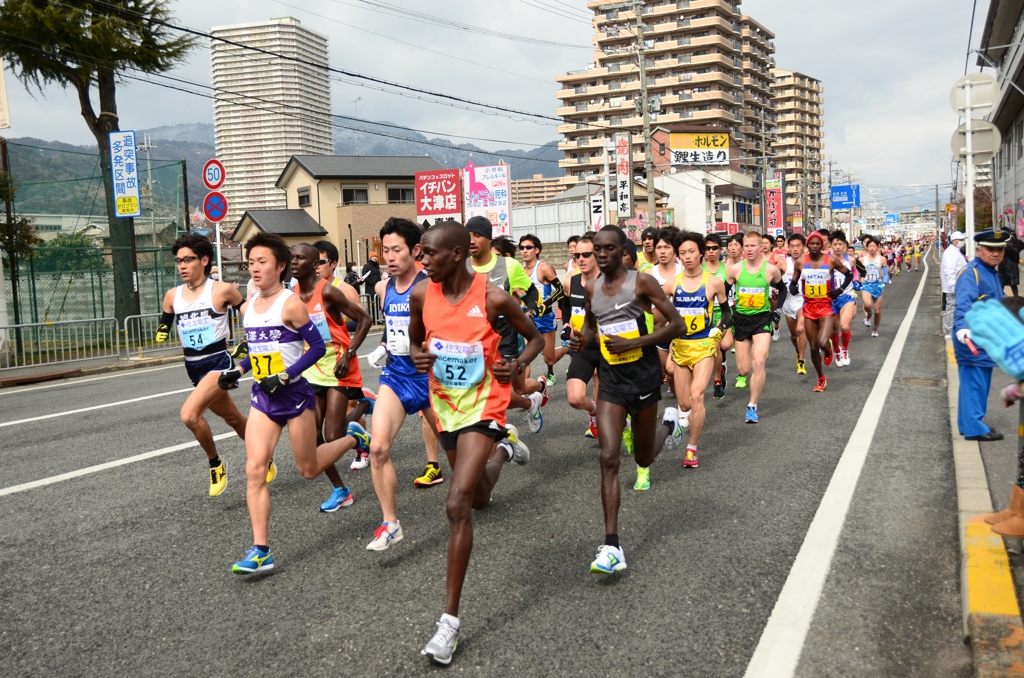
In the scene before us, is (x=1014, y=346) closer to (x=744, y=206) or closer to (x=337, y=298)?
(x=337, y=298)

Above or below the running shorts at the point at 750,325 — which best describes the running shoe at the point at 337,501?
below

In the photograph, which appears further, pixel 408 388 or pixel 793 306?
pixel 793 306

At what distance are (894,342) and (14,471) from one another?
1459cm

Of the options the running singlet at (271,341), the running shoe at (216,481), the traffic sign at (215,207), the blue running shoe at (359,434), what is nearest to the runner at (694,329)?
the blue running shoe at (359,434)

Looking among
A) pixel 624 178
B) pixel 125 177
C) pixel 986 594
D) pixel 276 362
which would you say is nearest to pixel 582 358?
pixel 276 362

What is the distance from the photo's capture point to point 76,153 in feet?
71.4

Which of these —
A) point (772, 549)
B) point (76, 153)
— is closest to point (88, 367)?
point (76, 153)

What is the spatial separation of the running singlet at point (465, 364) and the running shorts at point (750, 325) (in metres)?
5.70

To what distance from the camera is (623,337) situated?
5.39 m

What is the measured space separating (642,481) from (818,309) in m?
6.14

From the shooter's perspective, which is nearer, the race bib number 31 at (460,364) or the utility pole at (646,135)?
the race bib number 31 at (460,364)

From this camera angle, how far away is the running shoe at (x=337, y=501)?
591 cm

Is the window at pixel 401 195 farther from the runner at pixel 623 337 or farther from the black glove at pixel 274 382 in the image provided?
the black glove at pixel 274 382

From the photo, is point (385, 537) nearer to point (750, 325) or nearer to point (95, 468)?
point (95, 468)
